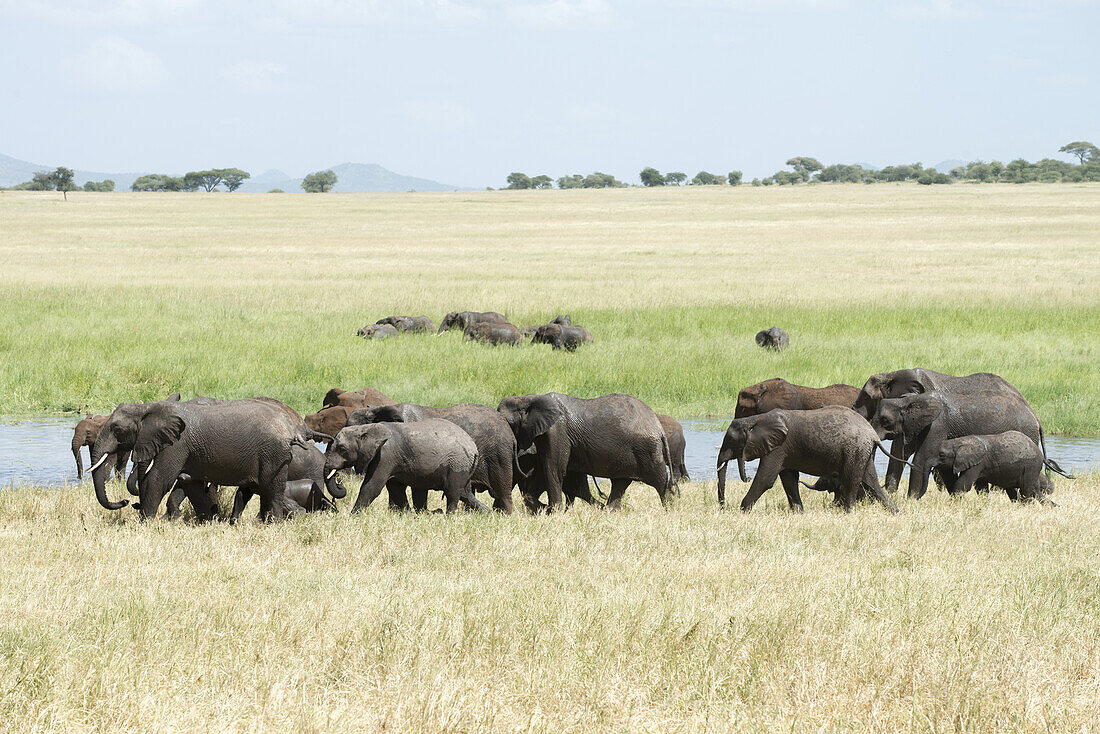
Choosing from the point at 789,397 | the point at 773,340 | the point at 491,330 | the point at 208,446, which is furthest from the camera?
the point at 491,330

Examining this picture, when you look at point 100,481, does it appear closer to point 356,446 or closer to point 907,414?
point 356,446

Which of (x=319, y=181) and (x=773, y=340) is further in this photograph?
(x=319, y=181)

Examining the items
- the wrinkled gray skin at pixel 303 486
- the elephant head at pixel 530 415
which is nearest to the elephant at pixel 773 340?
the elephant head at pixel 530 415

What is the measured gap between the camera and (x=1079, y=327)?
2831cm

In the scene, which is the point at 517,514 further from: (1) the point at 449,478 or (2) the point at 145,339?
(2) the point at 145,339

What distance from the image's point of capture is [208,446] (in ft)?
35.7

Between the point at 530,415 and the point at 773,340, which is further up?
the point at 530,415

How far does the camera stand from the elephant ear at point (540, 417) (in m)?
12.3

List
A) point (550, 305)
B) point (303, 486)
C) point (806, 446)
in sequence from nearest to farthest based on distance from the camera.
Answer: point (303, 486) < point (806, 446) < point (550, 305)

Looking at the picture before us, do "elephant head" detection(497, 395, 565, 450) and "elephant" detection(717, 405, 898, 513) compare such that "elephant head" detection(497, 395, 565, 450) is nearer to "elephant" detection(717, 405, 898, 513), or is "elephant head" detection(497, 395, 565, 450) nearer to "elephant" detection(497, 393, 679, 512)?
"elephant" detection(497, 393, 679, 512)

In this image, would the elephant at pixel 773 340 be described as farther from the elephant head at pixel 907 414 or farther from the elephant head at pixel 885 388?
the elephant head at pixel 907 414

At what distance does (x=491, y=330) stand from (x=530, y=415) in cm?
1368

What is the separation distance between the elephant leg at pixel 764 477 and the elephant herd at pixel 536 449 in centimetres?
2

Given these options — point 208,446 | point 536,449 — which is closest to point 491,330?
point 536,449
